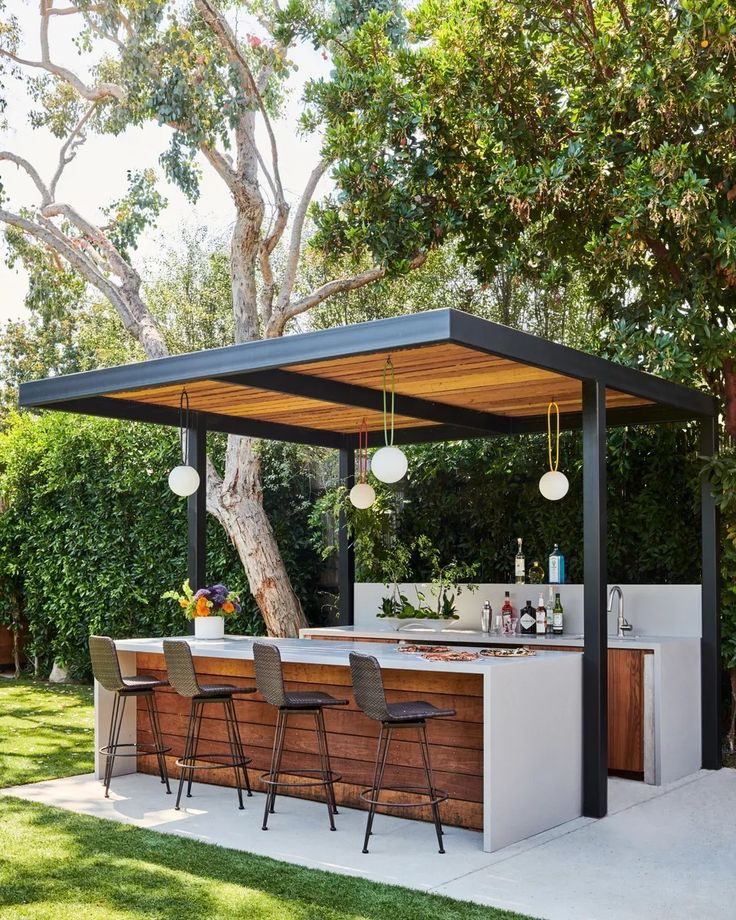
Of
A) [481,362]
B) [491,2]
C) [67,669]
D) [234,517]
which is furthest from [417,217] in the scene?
[67,669]

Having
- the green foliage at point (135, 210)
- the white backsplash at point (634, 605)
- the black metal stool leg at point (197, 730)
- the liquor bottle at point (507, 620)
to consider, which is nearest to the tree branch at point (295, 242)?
the green foliage at point (135, 210)

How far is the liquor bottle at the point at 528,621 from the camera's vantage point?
8.58m

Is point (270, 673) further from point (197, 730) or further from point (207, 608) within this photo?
point (207, 608)

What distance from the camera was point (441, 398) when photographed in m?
8.30

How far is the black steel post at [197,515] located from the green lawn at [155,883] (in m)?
2.43

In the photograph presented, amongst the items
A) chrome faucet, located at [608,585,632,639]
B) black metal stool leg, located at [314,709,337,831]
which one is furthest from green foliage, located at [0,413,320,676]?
black metal stool leg, located at [314,709,337,831]

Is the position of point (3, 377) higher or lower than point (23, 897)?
higher

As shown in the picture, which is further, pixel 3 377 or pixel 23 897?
pixel 3 377

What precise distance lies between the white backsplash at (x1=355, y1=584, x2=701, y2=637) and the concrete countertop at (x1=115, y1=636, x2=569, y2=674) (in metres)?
1.99

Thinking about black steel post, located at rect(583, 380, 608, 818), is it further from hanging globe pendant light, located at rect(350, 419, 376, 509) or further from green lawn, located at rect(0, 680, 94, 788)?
green lawn, located at rect(0, 680, 94, 788)

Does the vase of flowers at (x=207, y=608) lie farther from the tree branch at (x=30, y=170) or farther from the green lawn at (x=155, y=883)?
the tree branch at (x=30, y=170)

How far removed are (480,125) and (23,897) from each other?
724 centimetres

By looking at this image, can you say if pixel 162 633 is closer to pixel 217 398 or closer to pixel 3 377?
pixel 217 398

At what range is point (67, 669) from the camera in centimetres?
1298
